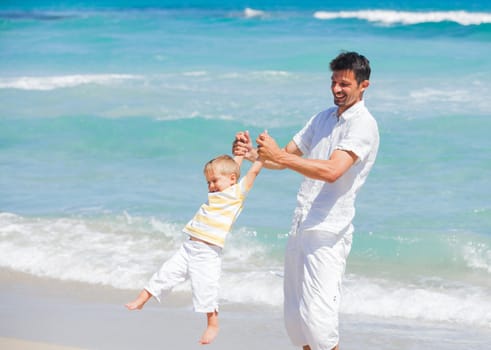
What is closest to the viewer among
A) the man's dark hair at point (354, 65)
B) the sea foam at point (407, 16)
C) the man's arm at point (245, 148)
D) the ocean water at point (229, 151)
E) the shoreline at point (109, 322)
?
the man's dark hair at point (354, 65)

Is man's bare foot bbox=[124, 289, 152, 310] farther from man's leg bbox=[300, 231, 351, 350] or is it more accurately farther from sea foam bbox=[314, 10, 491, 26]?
sea foam bbox=[314, 10, 491, 26]

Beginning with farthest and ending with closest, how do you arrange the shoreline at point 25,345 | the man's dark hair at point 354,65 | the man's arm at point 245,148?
the shoreline at point 25,345, the man's arm at point 245,148, the man's dark hair at point 354,65

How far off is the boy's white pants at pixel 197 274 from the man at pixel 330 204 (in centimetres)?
42

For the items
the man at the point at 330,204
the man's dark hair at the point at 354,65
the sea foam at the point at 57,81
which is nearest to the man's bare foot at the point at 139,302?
the man at the point at 330,204

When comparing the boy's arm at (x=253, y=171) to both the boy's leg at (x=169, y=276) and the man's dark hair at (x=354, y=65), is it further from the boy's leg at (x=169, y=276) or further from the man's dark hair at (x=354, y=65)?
the man's dark hair at (x=354, y=65)

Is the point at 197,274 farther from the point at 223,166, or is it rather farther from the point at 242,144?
the point at 242,144

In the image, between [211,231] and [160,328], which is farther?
[160,328]

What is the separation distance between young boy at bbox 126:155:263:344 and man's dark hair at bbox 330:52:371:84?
720 millimetres

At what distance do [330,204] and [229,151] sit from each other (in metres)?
9.06

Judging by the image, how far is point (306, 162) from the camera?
445cm

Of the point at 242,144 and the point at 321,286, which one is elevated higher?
the point at 242,144

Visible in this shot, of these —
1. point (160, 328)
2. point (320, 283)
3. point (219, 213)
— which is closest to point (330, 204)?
point (320, 283)

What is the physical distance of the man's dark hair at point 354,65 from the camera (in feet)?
15.2

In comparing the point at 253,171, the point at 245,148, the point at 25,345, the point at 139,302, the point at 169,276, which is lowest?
the point at 25,345
